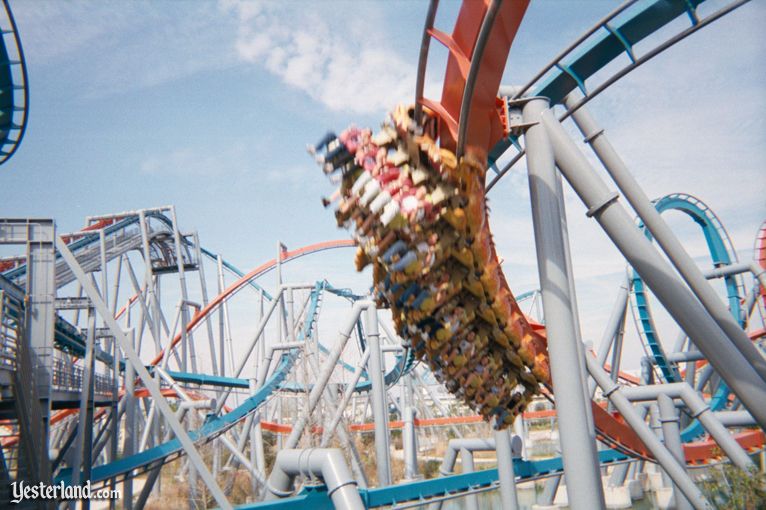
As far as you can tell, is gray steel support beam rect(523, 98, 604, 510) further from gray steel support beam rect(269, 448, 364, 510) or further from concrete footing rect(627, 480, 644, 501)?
concrete footing rect(627, 480, 644, 501)

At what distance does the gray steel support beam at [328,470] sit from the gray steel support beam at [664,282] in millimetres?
2169

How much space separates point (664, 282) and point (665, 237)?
116 centimetres

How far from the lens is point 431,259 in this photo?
2.43 metres

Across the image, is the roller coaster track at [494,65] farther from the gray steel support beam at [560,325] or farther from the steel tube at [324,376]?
the steel tube at [324,376]

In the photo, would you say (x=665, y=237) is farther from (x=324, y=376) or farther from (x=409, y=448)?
(x=409, y=448)

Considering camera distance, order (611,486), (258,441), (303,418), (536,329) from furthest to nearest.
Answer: (258,441) → (611,486) → (303,418) → (536,329)

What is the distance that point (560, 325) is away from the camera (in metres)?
2.89

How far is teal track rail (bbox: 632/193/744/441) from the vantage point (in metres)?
9.95

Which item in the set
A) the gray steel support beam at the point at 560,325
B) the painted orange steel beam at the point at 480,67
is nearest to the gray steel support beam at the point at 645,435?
the gray steel support beam at the point at 560,325

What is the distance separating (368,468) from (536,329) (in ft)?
34.3

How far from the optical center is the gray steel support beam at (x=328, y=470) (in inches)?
147

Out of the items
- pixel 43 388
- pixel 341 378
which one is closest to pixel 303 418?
pixel 43 388

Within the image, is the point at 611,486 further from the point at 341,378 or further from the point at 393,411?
the point at 393,411

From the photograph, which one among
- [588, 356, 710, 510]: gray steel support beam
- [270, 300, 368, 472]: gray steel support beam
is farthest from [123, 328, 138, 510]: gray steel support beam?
[588, 356, 710, 510]: gray steel support beam
